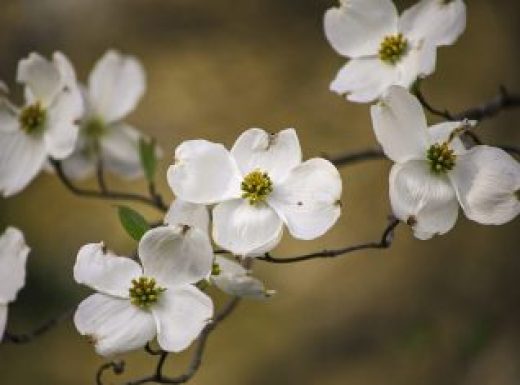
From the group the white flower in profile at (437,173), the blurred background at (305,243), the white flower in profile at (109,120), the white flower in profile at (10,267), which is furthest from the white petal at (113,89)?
the blurred background at (305,243)

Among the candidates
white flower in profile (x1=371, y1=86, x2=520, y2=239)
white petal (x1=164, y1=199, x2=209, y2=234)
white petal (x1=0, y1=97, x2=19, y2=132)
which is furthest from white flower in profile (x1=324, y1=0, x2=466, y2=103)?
white petal (x1=0, y1=97, x2=19, y2=132)

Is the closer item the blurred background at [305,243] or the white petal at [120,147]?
the white petal at [120,147]

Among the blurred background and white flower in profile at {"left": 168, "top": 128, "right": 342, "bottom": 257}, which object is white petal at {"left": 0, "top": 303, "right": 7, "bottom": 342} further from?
the blurred background

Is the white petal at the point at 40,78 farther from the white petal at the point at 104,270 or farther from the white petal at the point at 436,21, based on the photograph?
the white petal at the point at 436,21

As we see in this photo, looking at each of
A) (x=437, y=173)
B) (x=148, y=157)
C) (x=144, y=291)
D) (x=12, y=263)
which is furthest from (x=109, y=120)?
(x=437, y=173)

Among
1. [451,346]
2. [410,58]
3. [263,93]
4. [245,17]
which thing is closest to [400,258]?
[451,346]

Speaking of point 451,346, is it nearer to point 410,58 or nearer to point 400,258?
point 400,258

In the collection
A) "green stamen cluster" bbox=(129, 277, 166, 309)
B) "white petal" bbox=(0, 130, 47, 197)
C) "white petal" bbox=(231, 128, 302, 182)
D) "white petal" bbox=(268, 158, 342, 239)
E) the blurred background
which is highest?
"white petal" bbox=(231, 128, 302, 182)

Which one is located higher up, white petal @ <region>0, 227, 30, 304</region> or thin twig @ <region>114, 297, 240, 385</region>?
white petal @ <region>0, 227, 30, 304</region>
